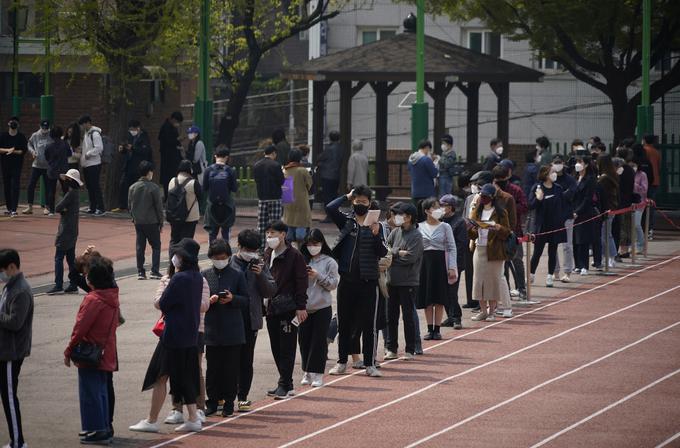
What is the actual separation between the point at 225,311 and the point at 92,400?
150 centimetres

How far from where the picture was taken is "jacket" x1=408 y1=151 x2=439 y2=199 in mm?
26219

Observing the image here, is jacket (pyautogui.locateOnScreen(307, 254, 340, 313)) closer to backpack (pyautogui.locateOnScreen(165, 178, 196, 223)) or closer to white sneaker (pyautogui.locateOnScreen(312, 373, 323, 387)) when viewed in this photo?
white sneaker (pyautogui.locateOnScreen(312, 373, 323, 387))

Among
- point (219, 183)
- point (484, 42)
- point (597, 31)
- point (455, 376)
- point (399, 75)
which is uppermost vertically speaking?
point (484, 42)

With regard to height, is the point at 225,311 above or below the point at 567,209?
below

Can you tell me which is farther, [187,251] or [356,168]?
[356,168]

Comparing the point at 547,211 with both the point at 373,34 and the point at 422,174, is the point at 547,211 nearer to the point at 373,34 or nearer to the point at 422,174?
the point at 422,174

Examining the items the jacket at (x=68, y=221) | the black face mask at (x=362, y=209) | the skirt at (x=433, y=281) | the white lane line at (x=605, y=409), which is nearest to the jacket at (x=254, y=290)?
the black face mask at (x=362, y=209)

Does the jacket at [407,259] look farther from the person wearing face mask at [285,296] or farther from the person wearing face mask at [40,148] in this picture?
the person wearing face mask at [40,148]

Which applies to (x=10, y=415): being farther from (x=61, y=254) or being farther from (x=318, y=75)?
(x=318, y=75)

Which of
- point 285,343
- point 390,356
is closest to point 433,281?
point 390,356

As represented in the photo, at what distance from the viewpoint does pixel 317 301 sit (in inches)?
567

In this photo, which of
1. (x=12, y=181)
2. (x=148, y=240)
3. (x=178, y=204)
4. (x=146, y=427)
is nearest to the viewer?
(x=146, y=427)

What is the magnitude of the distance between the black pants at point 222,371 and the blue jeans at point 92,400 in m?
1.20

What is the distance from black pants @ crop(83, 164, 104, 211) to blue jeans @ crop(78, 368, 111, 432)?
16.4m
